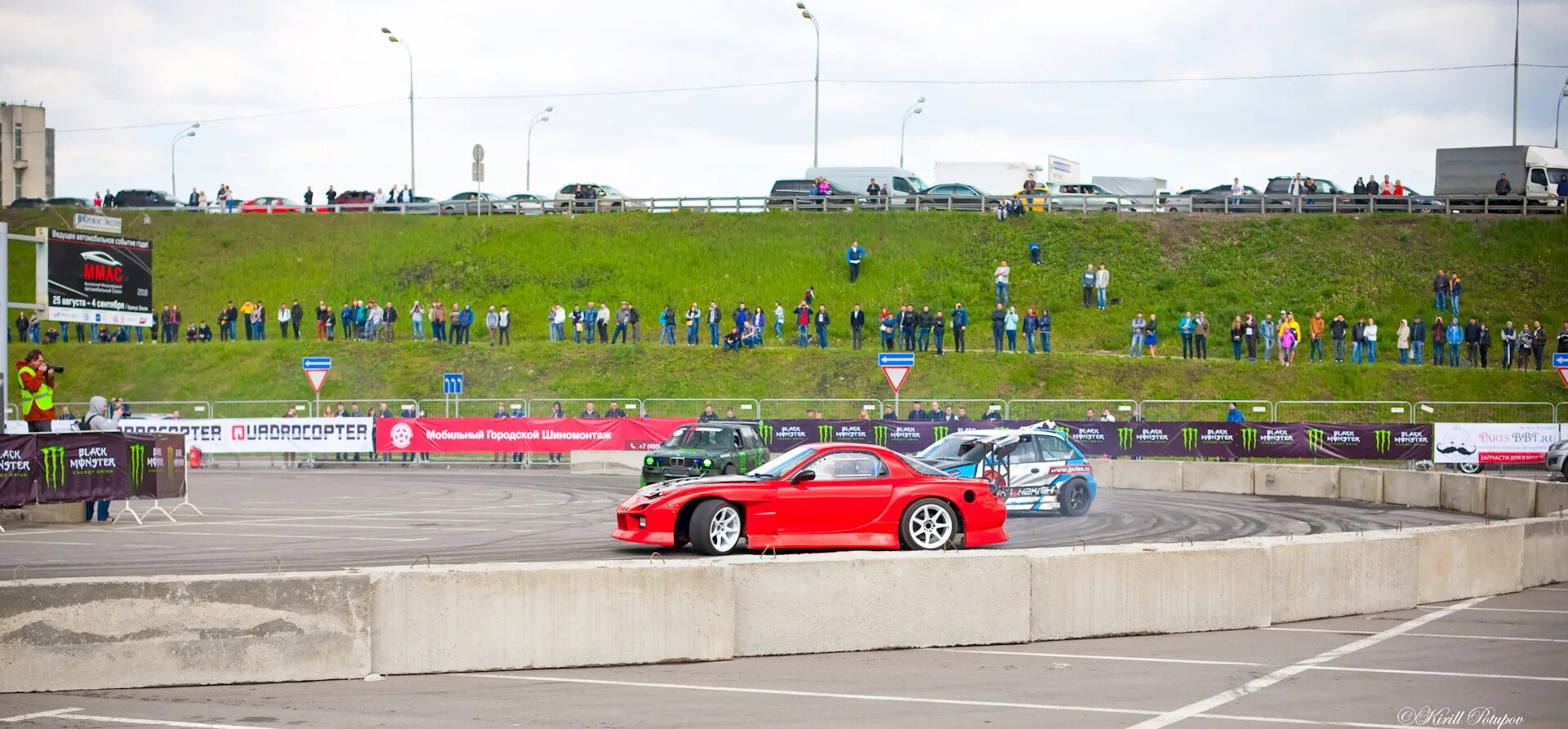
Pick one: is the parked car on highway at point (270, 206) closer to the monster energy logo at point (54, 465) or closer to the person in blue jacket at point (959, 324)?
the person in blue jacket at point (959, 324)

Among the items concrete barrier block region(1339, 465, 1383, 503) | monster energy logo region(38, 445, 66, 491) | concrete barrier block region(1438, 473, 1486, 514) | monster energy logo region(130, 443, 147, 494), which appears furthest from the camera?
concrete barrier block region(1339, 465, 1383, 503)

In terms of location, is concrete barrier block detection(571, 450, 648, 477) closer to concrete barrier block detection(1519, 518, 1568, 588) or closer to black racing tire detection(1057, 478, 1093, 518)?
black racing tire detection(1057, 478, 1093, 518)

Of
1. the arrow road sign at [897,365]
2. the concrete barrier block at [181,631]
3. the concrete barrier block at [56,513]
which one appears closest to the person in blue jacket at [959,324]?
the arrow road sign at [897,365]

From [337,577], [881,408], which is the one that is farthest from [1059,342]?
[337,577]

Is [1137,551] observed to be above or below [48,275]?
below

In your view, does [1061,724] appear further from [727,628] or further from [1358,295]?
[1358,295]

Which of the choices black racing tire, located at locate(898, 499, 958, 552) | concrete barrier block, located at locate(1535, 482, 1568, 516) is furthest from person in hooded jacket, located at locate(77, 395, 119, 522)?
concrete barrier block, located at locate(1535, 482, 1568, 516)

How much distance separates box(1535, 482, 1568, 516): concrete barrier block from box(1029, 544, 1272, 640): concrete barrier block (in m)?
11.1

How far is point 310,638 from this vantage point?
9266 millimetres

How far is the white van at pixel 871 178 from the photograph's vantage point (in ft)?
208

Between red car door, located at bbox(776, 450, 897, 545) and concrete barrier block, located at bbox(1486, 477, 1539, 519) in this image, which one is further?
concrete barrier block, located at bbox(1486, 477, 1539, 519)

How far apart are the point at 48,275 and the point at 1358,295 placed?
4321cm

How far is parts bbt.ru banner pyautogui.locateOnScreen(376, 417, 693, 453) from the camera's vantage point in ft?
120

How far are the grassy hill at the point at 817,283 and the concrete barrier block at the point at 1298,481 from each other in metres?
13.4
